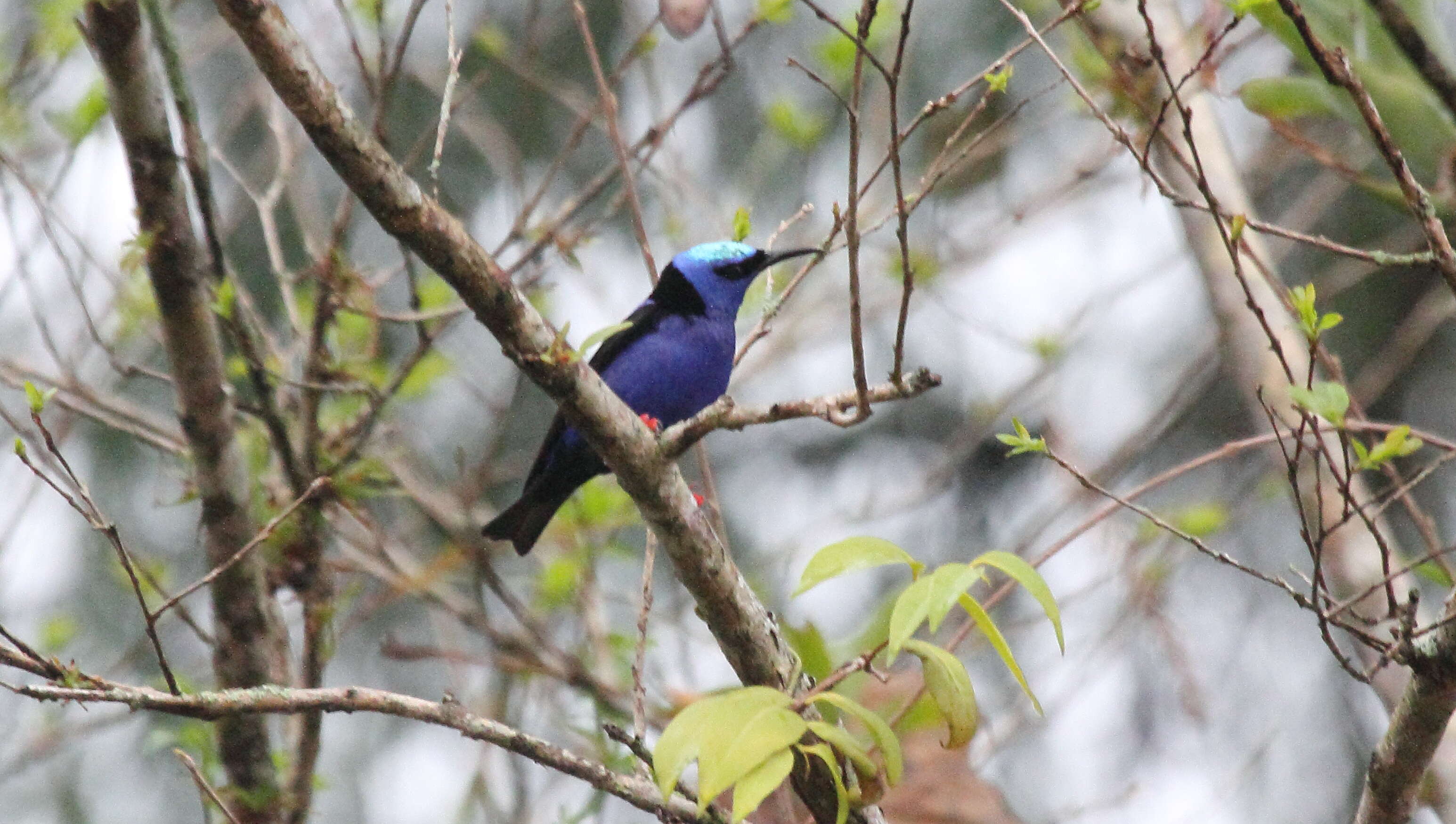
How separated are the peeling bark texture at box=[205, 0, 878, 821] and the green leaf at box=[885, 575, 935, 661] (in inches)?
15.4

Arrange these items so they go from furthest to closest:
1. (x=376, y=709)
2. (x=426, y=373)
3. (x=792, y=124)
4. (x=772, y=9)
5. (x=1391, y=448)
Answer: (x=792, y=124) < (x=426, y=373) < (x=772, y=9) < (x=376, y=709) < (x=1391, y=448)

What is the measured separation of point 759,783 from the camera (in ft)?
5.98

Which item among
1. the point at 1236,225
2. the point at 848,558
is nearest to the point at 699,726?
the point at 848,558

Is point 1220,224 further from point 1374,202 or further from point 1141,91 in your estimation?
point 1374,202

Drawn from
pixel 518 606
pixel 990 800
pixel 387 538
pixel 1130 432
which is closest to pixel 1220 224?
pixel 990 800

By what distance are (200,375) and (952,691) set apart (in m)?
2.52

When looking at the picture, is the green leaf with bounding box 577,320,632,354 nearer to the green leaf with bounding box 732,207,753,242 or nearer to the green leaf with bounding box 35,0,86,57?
the green leaf with bounding box 732,207,753,242

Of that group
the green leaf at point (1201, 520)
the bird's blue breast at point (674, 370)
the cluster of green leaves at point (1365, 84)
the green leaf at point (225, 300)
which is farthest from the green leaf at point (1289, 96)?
the green leaf at point (225, 300)

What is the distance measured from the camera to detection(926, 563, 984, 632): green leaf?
1.79 m

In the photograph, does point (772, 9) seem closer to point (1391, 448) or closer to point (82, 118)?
point (82, 118)

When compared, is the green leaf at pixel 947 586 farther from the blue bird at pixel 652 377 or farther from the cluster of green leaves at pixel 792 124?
the cluster of green leaves at pixel 792 124

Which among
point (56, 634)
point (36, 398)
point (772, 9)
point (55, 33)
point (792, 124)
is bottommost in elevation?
point (36, 398)

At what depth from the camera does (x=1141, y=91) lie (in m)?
4.31

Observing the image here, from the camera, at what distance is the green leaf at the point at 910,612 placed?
5.96ft
